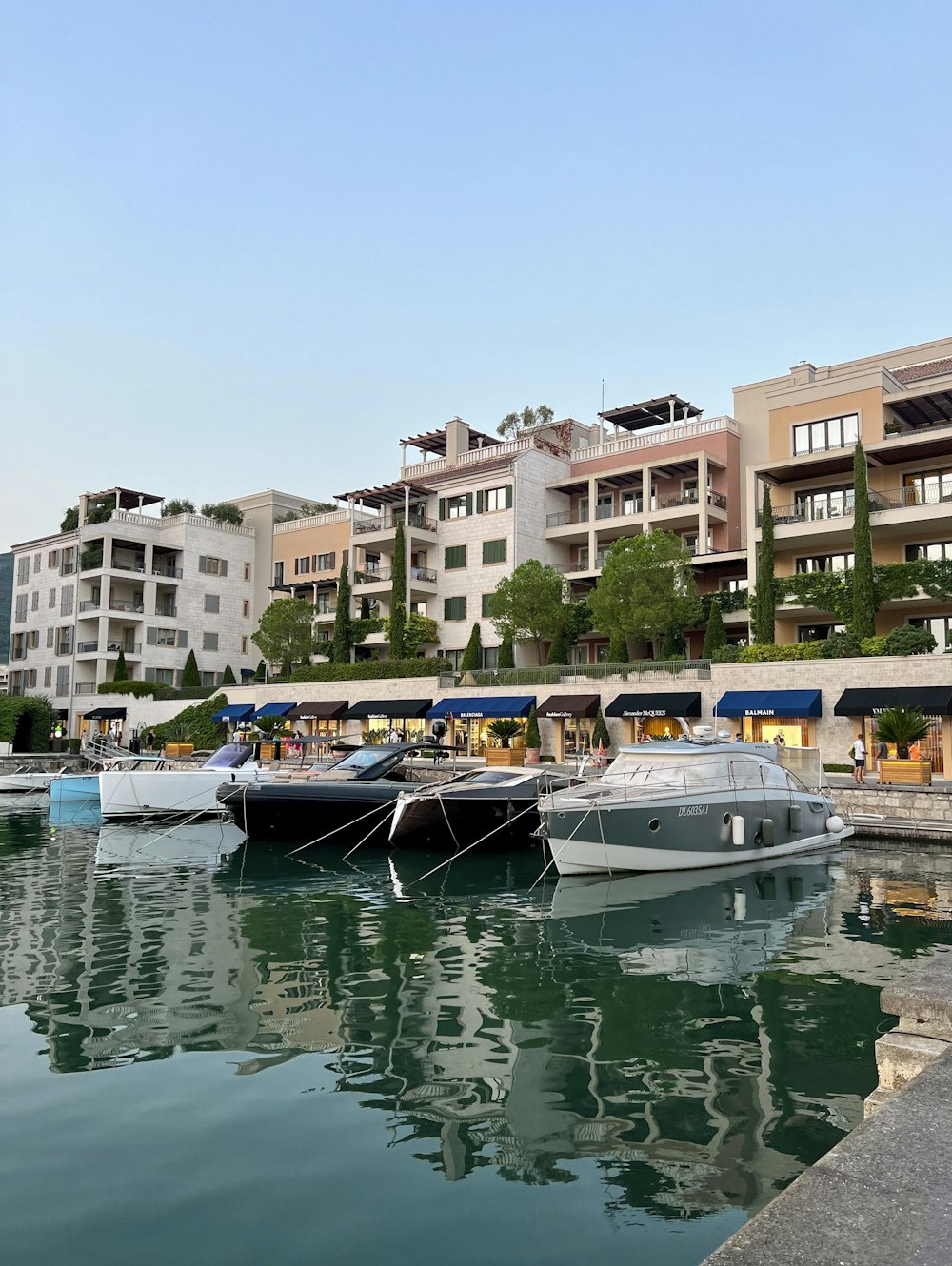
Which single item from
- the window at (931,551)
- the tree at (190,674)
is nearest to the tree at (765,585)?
the window at (931,551)

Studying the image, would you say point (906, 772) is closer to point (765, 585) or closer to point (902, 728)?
point (902, 728)

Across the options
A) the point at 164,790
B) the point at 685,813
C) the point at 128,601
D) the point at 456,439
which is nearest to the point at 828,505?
the point at 685,813

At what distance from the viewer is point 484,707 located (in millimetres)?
46312

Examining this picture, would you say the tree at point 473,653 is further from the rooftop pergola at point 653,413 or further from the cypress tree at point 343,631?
the rooftop pergola at point 653,413

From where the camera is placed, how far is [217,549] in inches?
2879

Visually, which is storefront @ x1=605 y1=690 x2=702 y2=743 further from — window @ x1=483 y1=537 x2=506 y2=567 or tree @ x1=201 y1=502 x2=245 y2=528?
tree @ x1=201 y1=502 x2=245 y2=528

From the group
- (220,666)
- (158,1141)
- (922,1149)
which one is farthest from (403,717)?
(922,1149)

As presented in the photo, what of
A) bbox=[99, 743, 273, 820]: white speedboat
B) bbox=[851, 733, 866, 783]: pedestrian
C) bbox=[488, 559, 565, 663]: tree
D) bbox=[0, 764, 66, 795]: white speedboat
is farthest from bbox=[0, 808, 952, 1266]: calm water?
bbox=[488, 559, 565, 663]: tree

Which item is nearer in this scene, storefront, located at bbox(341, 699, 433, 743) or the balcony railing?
storefront, located at bbox(341, 699, 433, 743)

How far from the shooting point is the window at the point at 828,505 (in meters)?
41.9

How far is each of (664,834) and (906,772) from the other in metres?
12.2

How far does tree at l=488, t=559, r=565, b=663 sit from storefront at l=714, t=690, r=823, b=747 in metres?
12.8

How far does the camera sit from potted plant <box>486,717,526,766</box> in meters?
40.4

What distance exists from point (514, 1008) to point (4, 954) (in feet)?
24.5
